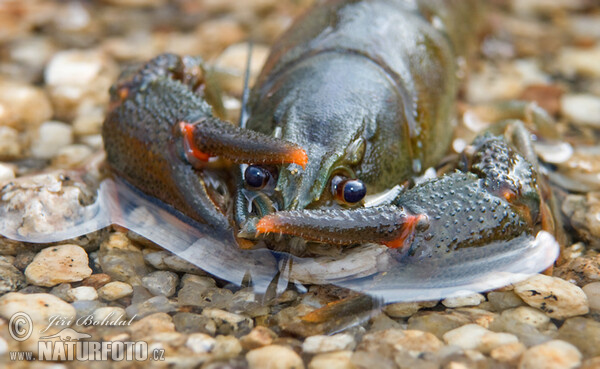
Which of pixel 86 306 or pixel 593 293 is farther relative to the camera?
pixel 593 293

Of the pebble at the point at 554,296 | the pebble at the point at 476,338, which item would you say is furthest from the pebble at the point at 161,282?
the pebble at the point at 554,296

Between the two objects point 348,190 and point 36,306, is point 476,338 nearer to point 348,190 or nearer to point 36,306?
point 348,190

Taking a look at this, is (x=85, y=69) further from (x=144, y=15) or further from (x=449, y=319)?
(x=449, y=319)

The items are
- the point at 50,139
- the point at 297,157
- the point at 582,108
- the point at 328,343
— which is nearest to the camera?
the point at 328,343

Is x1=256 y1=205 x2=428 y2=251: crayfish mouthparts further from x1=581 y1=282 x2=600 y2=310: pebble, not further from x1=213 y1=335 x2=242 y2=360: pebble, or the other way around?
x1=581 y1=282 x2=600 y2=310: pebble

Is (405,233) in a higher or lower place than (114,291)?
higher

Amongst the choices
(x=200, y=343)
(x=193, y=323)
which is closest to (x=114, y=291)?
(x=193, y=323)

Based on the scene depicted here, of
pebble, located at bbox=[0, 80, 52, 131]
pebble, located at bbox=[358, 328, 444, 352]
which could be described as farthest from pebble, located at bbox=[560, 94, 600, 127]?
pebble, located at bbox=[0, 80, 52, 131]
